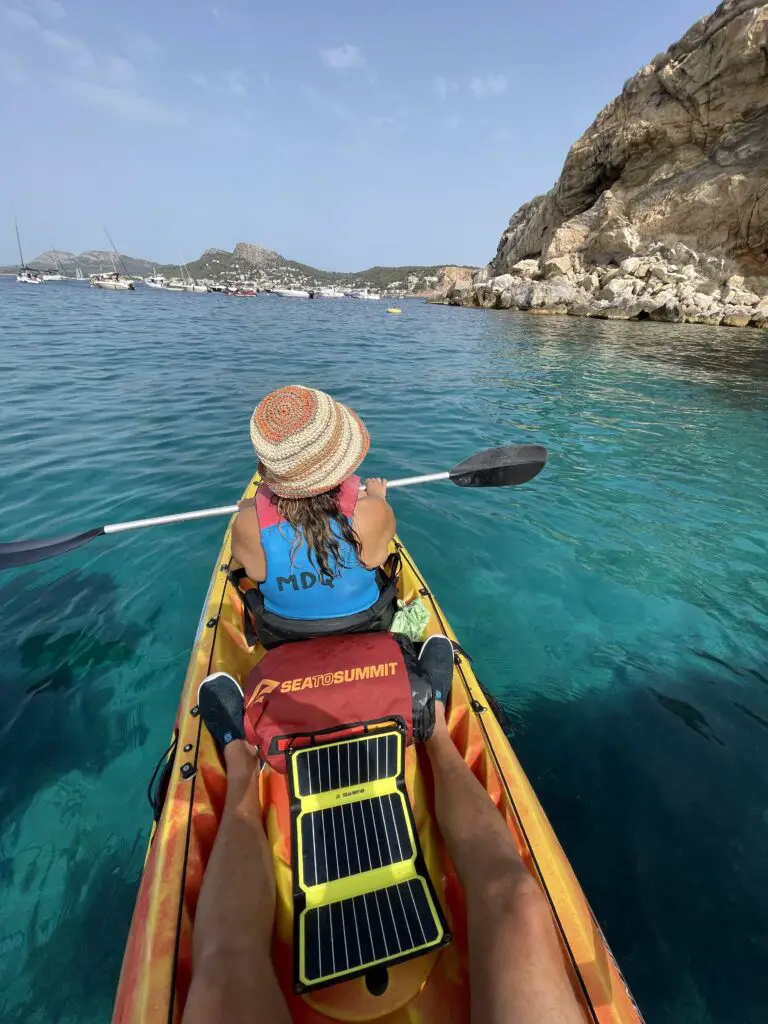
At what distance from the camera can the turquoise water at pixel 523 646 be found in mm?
2338

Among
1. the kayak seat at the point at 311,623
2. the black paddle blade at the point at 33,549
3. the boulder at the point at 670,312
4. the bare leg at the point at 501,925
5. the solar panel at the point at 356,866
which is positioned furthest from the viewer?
the boulder at the point at 670,312

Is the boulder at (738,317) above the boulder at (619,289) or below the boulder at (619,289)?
below

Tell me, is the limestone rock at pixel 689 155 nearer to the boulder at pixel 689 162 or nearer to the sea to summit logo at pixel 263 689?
the boulder at pixel 689 162

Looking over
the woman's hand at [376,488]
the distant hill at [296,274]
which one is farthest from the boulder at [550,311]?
the distant hill at [296,274]

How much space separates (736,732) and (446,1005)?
2.79 m

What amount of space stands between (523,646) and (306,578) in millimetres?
2500

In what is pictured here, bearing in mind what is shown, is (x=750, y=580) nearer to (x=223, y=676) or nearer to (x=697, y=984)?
(x=697, y=984)

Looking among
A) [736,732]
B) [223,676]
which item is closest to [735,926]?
[736,732]

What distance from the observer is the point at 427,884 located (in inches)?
72.8

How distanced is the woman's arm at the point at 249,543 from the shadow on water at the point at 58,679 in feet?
6.31

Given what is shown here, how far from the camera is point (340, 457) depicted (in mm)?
2152

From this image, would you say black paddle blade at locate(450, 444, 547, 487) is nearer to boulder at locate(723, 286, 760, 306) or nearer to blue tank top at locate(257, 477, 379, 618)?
blue tank top at locate(257, 477, 379, 618)

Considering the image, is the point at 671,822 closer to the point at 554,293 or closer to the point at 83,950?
the point at 83,950

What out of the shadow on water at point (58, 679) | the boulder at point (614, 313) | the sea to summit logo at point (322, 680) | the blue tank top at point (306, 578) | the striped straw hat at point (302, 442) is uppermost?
the boulder at point (614, 313)
